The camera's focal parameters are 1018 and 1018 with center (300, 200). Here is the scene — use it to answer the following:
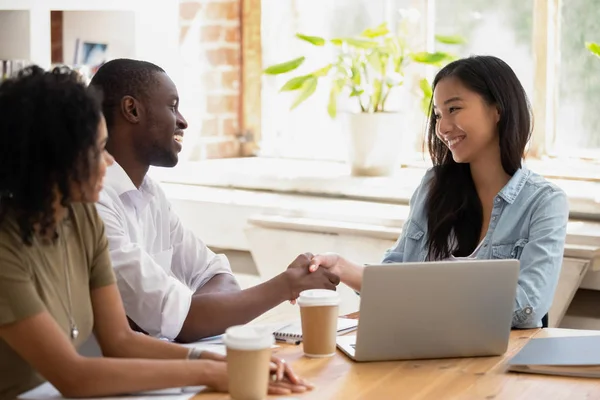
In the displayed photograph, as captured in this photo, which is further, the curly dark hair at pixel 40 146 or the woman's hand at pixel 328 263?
the woman's hand at pixel 328 263

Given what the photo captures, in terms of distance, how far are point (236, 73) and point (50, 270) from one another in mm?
2630

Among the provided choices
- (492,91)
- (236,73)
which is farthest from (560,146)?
(236,73)

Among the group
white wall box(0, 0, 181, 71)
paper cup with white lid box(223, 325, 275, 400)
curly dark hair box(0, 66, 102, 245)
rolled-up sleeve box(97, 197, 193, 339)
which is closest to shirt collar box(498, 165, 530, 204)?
rolled-up sleeve box(97, 197, 193, 339)

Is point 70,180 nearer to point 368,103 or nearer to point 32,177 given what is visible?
point 32,177

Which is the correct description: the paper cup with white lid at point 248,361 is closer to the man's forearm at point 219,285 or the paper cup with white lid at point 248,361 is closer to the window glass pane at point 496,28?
the man's forearm at point 219,285

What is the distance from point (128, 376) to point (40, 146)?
42 cm

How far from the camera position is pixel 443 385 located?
1839 mm

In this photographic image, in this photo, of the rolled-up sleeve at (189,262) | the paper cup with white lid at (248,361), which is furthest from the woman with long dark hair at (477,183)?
the paper cup with white lid at (248,361)

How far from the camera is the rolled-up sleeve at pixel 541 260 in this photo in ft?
7.63

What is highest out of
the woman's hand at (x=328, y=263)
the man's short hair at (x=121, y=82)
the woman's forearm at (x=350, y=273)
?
the man's short hair at (x=121, y=82)

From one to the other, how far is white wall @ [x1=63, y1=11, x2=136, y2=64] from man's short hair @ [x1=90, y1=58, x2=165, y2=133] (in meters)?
1.55

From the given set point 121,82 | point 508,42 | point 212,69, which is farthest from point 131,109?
point 212,69

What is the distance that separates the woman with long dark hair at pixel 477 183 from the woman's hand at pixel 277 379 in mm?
690

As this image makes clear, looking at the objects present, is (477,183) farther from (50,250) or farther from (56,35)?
(56,35)
